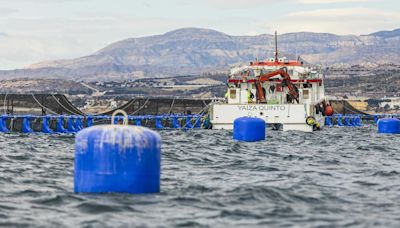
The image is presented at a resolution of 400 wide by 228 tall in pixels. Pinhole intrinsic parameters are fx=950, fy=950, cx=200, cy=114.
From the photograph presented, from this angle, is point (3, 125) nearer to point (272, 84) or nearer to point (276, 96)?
point (272, 84)

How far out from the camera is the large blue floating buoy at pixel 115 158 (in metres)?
18.2

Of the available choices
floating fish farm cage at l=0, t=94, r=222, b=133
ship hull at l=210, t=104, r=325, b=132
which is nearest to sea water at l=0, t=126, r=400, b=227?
floating fish farm cage at l=0, t=94, r=222, b=133

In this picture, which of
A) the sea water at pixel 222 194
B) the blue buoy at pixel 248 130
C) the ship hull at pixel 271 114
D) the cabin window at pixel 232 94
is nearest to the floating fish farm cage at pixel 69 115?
the cabin window at pixel 232 94

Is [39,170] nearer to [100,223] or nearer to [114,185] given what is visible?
[114,185]

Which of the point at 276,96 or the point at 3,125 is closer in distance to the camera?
the point at 3,125

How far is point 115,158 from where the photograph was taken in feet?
59.9

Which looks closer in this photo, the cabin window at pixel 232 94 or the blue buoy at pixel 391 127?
Answer: the cabin window at pixel 232 94

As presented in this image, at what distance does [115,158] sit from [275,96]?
41407mm

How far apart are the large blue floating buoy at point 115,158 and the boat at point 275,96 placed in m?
35.2

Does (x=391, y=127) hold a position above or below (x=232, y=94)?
below

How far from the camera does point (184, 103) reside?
3046 inches

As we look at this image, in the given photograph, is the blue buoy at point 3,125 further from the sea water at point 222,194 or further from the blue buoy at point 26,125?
the sea water at point 222,194

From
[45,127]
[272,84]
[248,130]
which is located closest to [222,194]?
[248,130]

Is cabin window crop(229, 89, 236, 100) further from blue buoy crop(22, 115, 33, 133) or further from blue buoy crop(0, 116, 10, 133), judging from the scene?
blue buoy crop(0, 116, 10, 133)
